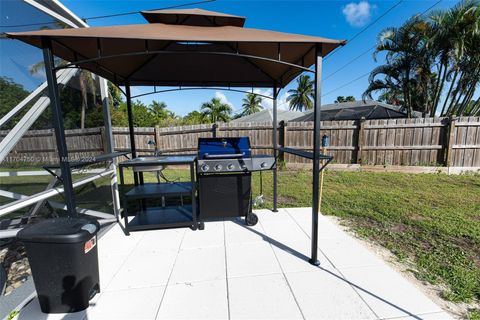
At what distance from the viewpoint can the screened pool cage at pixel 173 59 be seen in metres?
1.65

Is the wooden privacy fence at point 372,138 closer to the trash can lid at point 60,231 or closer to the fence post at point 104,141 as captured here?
the fence post at point 104,141

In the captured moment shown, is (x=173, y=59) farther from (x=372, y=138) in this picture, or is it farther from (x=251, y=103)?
(x=251, y=103)

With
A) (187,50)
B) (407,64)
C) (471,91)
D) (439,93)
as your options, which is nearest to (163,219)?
(187,50)

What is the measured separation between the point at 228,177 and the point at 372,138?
5667 mm

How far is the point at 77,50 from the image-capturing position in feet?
7.04

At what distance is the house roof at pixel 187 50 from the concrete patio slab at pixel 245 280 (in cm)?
177

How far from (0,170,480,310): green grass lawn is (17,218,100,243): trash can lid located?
590mm

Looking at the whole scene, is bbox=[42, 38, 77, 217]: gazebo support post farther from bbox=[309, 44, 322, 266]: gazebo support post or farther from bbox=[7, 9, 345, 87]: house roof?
bbox=[309, 44, 322, 266]: gazebo support post

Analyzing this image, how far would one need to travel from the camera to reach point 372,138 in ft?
21.2

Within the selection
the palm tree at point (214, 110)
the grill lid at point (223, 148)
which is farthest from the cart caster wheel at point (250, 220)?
the palm tree at point (214, 110)

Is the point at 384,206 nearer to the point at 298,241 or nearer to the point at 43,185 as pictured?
the point at 298,241

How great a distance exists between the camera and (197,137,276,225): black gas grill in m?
2.58

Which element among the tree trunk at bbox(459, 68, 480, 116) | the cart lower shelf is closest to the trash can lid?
the cart lower shelf

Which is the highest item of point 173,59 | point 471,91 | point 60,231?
point 471,91
